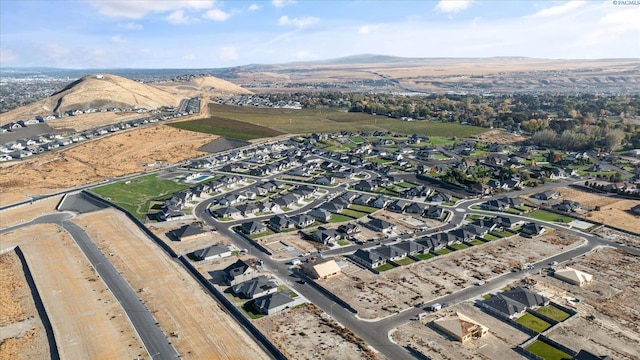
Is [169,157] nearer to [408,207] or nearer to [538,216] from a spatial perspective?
[408,207]

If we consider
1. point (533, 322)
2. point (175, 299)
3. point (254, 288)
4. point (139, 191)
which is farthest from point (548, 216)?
point (139, 191)

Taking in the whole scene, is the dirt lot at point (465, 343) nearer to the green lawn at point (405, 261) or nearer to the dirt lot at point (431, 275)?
the dirt lot at point (431, 275)

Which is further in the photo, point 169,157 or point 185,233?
point 169,157

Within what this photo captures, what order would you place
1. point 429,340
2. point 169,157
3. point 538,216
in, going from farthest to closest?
point 169,157
point 538,216
point 429,340

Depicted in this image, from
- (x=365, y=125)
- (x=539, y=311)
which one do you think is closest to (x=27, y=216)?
(x=539, y=311)

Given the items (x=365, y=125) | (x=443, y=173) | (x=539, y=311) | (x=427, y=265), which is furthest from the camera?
(x=365, y=125)

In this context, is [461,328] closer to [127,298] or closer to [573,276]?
[573,276]
